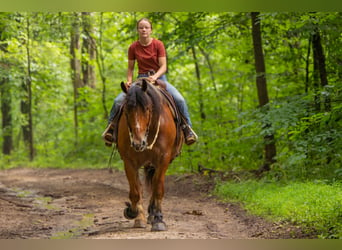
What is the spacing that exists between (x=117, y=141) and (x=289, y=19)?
23.4ft

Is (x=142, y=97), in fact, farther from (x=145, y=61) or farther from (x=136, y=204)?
(x=136, y=204)

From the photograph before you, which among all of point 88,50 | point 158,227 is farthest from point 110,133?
point 88,50

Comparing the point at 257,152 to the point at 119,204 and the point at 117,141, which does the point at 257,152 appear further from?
the point at 117,141

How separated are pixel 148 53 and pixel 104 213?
3157 mm

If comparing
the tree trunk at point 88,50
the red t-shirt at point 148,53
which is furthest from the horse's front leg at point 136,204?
the tree trunk at point 88,50

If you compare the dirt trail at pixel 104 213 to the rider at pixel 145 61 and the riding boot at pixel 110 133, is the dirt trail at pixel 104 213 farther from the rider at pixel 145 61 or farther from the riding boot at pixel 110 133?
the rider at pixel 145 61

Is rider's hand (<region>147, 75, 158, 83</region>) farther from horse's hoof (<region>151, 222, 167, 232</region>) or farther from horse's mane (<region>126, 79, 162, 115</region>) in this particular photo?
horse's hoof (<region>151, 222, 167, 232</region>)

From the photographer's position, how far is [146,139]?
655 cm

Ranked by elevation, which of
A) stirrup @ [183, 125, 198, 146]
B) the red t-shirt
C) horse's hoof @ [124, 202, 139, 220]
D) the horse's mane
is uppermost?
the red t-shirt

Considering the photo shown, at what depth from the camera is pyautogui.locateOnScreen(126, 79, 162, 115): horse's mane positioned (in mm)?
6543

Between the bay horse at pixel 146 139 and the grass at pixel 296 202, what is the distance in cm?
198

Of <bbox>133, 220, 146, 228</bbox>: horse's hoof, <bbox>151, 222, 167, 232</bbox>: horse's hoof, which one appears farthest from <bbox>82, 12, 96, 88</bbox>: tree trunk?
<bbox>151, 222, 167, 232</bbox>: horse's hoof
